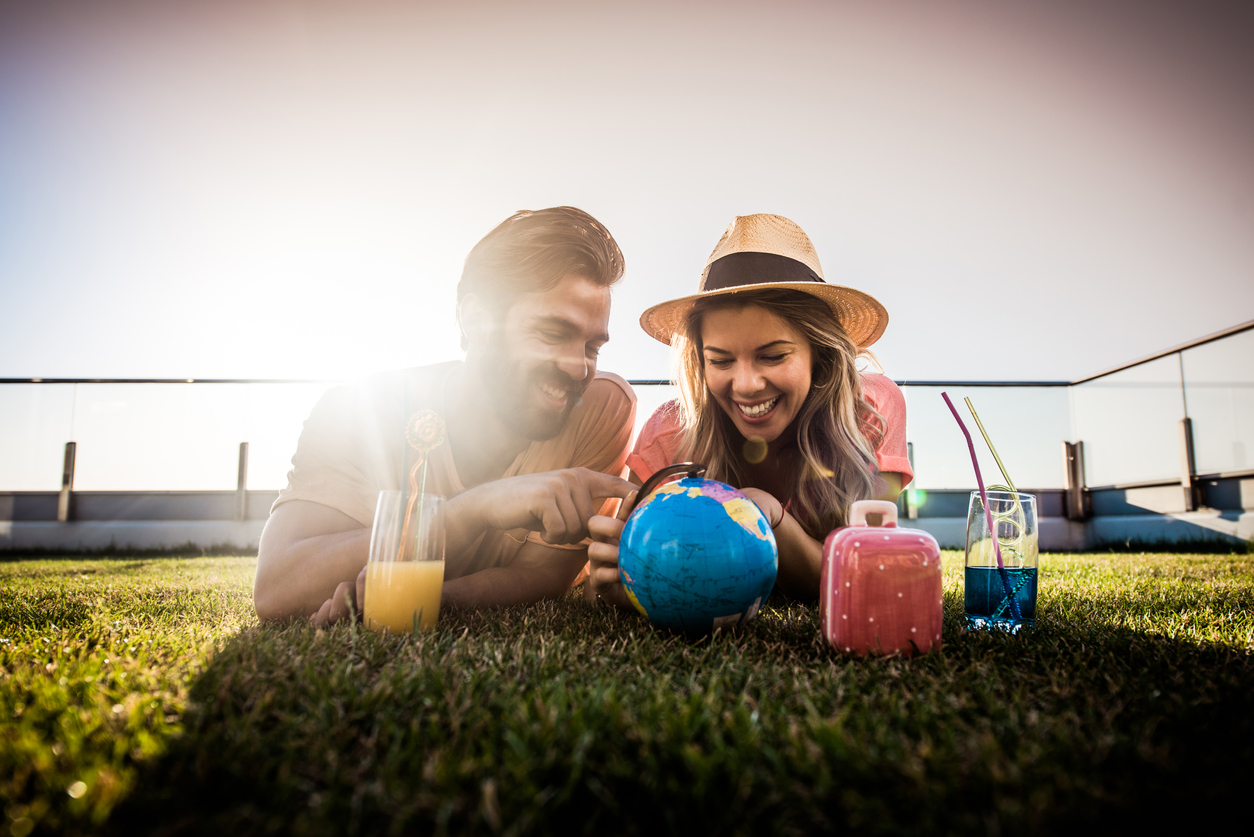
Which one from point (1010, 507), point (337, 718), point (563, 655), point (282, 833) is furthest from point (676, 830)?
point (1010, 507)

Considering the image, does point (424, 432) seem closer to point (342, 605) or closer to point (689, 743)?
point (342, 605)

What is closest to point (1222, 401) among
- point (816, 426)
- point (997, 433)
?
point (997, 433)

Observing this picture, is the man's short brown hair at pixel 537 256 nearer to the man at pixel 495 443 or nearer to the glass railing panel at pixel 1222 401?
the man at pixel 495 443

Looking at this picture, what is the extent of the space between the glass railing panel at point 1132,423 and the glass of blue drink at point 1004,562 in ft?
28.5

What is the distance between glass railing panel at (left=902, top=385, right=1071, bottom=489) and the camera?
28.9 feet

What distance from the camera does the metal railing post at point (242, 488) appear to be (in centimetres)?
877

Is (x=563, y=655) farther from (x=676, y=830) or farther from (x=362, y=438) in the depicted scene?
(x=362, y=438)

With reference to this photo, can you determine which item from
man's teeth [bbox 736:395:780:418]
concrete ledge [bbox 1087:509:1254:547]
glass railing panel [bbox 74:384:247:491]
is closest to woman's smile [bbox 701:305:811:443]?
man's teeth [bbox 736:395:780:418]

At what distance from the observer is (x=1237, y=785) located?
89 cm

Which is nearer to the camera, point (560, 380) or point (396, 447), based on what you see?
point (396, 447)

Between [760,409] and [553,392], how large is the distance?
963 mm

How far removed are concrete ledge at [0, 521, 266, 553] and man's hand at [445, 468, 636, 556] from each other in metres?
7.99

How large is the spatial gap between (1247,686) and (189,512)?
10.8 meters

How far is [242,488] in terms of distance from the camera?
8.85m
